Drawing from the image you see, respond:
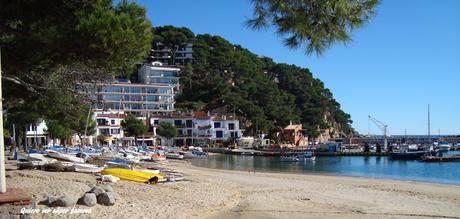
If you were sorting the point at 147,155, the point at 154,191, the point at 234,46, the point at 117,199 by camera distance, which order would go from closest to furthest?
the point at 117,199, the point at 154,191, the point at 147,155, the point at 234,46

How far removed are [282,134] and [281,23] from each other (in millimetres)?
104282

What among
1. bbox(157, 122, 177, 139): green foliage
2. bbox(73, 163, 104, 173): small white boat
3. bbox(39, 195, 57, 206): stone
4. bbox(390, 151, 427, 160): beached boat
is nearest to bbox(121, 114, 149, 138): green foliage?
bbox(157, 122, 177, 139): green foliage

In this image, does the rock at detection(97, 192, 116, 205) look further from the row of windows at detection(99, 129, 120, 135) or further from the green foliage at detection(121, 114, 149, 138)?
the row of windows at detection(99, 129, 120, 135)

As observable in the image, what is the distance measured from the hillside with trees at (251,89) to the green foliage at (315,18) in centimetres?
9676

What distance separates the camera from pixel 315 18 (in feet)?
22.2

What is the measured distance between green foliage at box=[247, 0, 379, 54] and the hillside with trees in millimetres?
96762

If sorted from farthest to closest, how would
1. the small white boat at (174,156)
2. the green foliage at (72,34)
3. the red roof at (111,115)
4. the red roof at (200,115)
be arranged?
the red roof at (200,115), the red roof at (111,115), the small white boat at (174,156), the green foliage at (72,34)

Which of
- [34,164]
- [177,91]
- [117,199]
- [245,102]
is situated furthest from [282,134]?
[117,199]

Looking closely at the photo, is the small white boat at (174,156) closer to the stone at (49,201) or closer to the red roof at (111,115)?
the red roof at (111,115)

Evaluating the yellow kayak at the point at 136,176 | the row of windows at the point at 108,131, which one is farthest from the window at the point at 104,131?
the yellow kayak at the point at 136,176

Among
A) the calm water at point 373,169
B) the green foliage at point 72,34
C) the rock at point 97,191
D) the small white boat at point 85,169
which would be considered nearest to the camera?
the green foliage at point 72,34

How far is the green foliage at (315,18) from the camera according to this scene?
650 cm

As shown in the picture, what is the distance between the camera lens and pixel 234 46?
14550cm

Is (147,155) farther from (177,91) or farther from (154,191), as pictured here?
(177,91)
